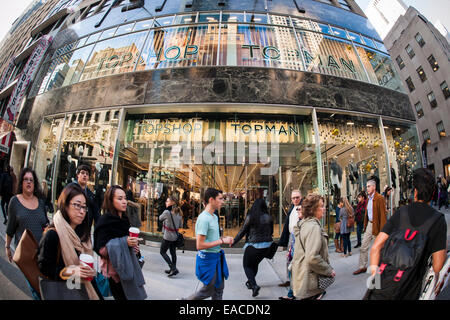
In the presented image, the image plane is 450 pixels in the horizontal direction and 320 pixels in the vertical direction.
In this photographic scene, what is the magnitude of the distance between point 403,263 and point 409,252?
10 centimetres

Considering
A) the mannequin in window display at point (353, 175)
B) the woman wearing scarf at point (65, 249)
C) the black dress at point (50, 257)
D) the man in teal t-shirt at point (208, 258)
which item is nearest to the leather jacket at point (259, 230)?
the man in teal t-shirt at point (208, 258)

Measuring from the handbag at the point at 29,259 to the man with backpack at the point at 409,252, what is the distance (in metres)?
2.88

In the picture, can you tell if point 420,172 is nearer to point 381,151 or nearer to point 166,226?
point 166,226

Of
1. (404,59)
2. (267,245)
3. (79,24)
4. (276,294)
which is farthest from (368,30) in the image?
(79,24)

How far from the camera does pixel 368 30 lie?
22.9 ft

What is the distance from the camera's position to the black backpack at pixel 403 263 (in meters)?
1.59

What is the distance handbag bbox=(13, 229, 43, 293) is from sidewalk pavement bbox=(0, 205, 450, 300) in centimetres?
133

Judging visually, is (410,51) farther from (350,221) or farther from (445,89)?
(350,221)

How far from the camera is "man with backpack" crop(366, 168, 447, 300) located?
1.59 metres

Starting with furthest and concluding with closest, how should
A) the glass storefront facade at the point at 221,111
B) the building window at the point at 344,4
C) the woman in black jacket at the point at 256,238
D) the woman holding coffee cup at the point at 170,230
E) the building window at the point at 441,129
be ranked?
1. the building window at the point at 344,4
2. the glass storefront facade at the point at 221,111
3. the woman holding coffee cup at the point at 170,230
4. the building window at the point at 441,129
5. the woman in black jacket at the point at 256,238

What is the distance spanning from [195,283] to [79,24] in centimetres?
714

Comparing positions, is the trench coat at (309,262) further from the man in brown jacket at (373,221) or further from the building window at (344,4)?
the building window at (344,4)

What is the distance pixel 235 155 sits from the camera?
5.40m

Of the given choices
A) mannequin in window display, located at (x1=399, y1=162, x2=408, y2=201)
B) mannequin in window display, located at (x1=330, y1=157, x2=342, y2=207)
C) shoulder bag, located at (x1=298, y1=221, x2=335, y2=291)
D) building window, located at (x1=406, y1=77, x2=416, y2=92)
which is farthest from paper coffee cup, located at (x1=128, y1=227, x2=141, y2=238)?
building window, located at (x1=406, y1=77, x2=416, y2=92)
